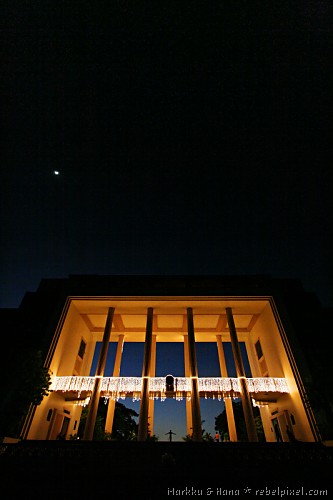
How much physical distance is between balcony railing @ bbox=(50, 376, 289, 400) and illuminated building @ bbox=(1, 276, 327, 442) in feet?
0.21

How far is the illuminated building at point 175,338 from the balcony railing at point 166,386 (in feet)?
A: 0.21

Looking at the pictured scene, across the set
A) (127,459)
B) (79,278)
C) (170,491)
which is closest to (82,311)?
(79,278)

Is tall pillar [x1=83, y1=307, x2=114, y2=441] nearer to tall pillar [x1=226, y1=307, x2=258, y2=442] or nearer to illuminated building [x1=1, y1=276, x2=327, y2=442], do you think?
illuminated building [x1=1, y1=276, x2=327, y2=442]

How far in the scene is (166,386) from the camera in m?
16.2

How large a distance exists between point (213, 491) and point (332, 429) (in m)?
9.12

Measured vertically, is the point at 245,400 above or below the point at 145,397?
below

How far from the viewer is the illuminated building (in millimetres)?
15133

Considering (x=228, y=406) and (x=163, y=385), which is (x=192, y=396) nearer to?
(x=163, y=385)

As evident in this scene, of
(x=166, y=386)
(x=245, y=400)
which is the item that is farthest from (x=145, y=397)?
(x=245, y=400)

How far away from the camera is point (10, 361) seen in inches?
584

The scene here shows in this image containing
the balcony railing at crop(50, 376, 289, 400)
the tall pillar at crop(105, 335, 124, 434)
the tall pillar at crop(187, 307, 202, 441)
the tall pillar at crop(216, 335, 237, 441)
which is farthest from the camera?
the tall pillar at crop(105, 335, 124, 434)

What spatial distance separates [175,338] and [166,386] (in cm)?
901

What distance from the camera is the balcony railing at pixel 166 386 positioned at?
16.0 m

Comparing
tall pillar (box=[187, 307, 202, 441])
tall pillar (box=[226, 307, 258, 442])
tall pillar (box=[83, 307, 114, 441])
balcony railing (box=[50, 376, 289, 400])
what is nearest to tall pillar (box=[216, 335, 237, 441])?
balcony railing (box=[50, 376, 289, 400])
